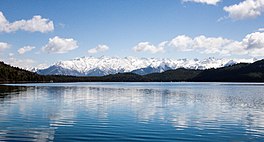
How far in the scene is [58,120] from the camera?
→ 41.1 meters

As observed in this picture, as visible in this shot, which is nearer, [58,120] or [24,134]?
[24,134]

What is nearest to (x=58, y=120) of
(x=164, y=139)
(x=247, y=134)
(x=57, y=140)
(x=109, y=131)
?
(x=109, y=131)

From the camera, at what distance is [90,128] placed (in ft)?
116

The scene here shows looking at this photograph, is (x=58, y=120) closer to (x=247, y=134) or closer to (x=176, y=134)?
(x=176, y=134)

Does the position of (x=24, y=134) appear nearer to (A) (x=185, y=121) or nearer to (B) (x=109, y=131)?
(B) (x=109, y=131)

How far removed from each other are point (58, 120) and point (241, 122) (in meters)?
21.8

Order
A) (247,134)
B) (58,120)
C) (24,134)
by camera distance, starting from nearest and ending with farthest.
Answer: (24,134), (247,134), (58,120)

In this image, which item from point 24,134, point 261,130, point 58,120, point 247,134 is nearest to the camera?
point 24,134

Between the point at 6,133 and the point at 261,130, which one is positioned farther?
the point at 261,130

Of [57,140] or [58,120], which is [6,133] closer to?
[57,140]

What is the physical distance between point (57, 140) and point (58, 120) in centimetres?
1297

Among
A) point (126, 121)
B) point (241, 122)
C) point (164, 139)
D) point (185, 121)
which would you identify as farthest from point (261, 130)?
point (126, 121)

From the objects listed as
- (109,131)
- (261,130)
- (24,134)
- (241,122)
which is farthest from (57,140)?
(241,122)

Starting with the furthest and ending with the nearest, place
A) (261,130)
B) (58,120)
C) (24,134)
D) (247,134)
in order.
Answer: (58,120) → (261,130) → (247,134) → (24,134)
